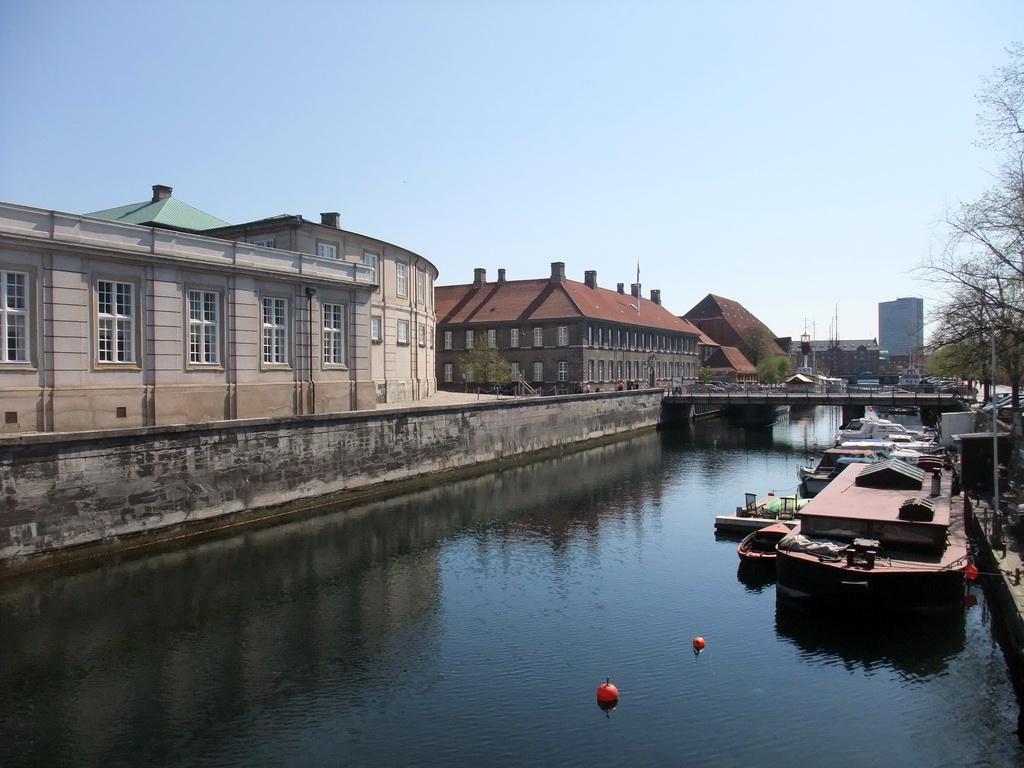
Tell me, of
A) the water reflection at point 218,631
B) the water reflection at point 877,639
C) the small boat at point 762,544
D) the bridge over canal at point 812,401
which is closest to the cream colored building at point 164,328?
the water reflection at point 218,631

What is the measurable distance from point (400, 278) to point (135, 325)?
24152 mm

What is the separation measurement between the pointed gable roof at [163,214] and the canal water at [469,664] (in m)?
19.7

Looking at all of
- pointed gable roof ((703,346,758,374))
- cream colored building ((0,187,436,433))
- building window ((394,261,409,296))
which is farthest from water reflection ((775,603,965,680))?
pointed gable roof ((703,346,758,374))

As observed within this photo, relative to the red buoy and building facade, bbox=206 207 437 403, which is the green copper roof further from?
the red buoy

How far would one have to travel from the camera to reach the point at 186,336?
25953 millimetres

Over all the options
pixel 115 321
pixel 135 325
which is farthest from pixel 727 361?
pixel 115 321

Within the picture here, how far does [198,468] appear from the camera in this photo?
79.7ft

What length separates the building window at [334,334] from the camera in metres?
31.9

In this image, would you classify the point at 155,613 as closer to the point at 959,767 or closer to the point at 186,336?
the point at 186,336

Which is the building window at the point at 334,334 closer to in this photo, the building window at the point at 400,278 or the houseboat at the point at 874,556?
the building window at the point at 400,278

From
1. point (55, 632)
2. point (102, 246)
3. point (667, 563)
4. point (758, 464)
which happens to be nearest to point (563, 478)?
point (758, 464)

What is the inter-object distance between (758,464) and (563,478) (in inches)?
533

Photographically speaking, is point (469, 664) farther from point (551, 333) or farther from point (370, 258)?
point (551, 333)

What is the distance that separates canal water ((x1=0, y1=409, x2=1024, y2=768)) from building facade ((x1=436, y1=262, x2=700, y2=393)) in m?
47.4
